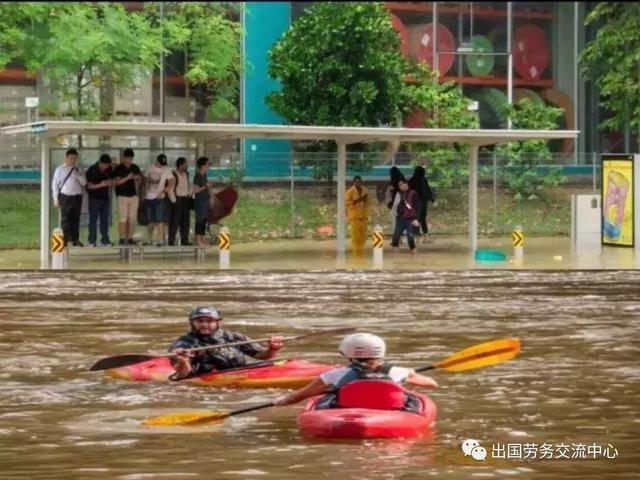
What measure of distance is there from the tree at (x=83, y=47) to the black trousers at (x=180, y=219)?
737 centimetres

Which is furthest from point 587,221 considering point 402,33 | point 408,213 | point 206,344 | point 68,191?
point 206,344

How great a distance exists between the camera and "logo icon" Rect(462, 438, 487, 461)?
12.4 metres

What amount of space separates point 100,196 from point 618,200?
12.4m

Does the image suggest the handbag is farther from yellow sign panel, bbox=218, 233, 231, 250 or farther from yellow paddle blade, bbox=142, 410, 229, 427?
yellow paddle blade, bbox=142, 410, 229, 427

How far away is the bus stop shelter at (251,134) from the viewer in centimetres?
3219

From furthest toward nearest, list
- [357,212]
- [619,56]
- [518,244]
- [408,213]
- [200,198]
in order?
1. [619,56]
2. [357,212]
3. [408,213]
4. [518,244]
5. [200,198]

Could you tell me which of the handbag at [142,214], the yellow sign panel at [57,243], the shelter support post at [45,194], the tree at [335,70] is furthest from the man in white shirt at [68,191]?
the tree at [335,70]

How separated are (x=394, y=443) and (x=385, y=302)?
12.7m

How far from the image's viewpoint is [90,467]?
12.0 meters

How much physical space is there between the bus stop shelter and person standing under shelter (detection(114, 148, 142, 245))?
2.13 ft

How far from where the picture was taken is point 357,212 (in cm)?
3769

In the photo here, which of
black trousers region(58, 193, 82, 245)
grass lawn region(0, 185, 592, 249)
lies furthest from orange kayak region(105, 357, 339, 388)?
grass lawn region(0, 185, 592, 249)

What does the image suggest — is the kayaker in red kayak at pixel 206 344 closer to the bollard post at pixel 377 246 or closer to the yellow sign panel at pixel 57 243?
the yellow sign panel at pixel 57 243

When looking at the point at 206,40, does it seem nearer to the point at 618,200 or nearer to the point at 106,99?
the point at 106,99
